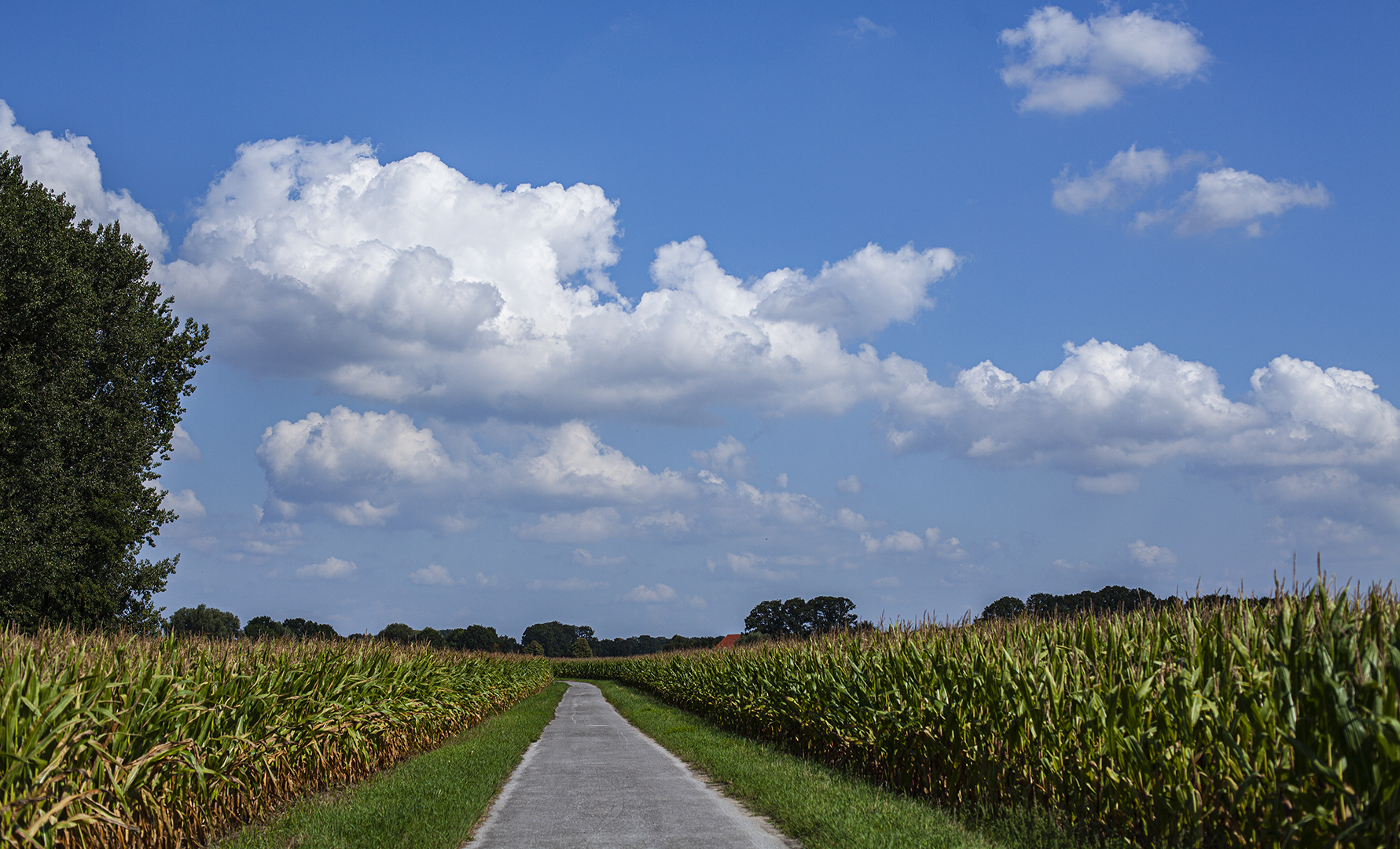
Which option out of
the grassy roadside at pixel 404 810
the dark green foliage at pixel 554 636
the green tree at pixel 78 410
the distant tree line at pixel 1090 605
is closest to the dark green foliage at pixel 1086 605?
the distant tree line at pixel 1090 605

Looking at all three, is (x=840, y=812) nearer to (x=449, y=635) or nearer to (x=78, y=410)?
(x=78, y=410)

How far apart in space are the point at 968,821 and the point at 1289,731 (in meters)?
4.45

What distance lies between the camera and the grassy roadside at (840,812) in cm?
773

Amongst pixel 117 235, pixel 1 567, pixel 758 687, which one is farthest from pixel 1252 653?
pixel 117 235

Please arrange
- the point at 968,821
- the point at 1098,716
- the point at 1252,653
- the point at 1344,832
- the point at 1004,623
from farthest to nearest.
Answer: the point at 1004,623, the point at 968,821, the point at 1098,716, the point at 1252,653, the point at 1344,832

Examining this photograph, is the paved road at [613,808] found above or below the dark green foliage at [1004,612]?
below

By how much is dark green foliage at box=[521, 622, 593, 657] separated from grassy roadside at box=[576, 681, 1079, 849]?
143957 millimetres

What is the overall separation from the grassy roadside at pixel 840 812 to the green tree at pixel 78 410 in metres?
18.2

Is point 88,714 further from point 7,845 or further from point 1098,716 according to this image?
point 1098,716

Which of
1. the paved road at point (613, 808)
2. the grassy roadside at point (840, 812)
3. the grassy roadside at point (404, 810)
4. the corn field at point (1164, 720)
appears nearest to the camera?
the corn field at point (1164, 720)

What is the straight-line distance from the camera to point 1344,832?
4.59 m

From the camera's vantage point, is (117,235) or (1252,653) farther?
(117,235)

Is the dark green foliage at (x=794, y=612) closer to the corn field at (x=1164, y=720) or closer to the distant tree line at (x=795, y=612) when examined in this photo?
the distant tree line at (x=795, y=612)

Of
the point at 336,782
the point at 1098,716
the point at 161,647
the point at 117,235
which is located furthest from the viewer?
the point at 117,235
